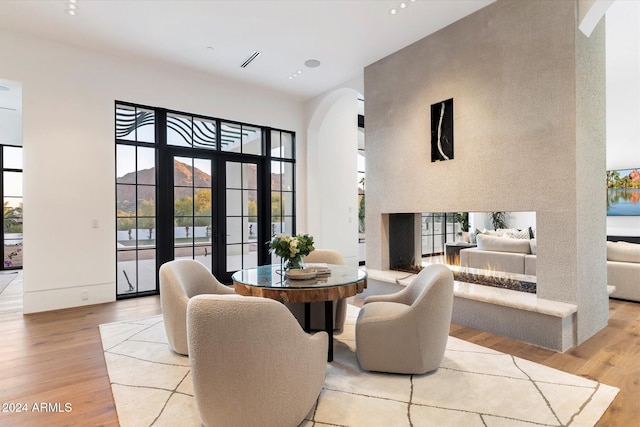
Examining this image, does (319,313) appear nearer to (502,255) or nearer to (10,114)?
(502,255)

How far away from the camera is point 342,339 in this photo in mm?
3105

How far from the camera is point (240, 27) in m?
3.86

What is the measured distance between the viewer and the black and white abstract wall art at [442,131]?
12.5 ft

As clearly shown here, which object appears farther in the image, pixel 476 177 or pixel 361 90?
pixel 361 90

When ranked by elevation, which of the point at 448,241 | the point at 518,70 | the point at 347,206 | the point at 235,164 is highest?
the point at 518,70

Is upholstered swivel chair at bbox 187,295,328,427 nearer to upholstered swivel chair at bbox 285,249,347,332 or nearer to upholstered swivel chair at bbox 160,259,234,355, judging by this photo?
upholstered swivel chair at bbox 160,259,234,355

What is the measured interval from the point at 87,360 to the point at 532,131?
4.28 m

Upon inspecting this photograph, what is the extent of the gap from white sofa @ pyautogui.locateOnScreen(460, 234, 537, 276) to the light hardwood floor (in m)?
0.99

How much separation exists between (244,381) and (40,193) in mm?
4008

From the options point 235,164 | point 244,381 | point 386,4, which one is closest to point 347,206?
point 235,164

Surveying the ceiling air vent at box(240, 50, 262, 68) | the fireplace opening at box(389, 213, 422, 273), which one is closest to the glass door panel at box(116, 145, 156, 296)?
the ceiling air vent at box(240, 50, 262, 68)

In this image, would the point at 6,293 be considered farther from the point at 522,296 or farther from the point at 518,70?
the point at 518,70

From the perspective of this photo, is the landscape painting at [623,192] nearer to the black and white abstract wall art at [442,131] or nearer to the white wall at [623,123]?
the white wall at [623,123]

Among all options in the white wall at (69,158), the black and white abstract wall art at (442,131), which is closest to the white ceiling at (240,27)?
the white wall at (69,158)
